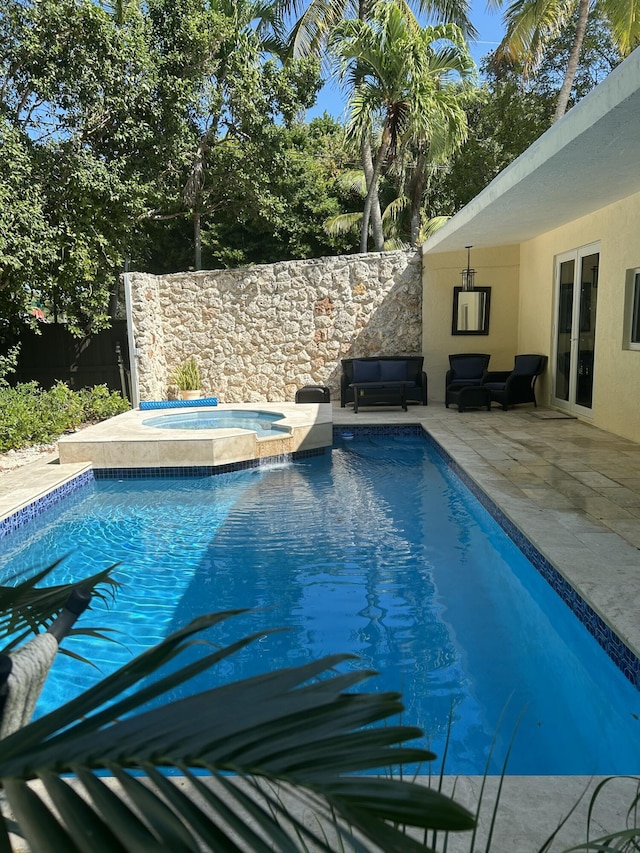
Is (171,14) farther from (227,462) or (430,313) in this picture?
(227,462)

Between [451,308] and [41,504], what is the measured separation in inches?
315

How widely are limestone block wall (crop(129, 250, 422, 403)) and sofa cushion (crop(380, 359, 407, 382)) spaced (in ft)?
3.00

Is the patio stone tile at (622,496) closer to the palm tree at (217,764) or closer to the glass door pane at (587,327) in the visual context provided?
the glass door pane at (587,327)

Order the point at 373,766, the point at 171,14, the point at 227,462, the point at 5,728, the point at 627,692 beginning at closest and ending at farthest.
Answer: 1. the point at 373,766
2. the point at 5,728
3. the point at 627,692
4. the point at 227,462
5. the point at 171,14

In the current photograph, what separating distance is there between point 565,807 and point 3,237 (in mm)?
9134

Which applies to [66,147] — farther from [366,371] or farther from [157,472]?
[366,371]

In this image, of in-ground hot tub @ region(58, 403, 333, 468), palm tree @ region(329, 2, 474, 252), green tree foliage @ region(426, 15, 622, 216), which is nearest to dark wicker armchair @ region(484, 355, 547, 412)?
in-ground hot tub @ region(58, 403, 333, 468)

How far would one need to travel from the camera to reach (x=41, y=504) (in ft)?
20.3

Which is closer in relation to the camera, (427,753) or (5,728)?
(427,753)

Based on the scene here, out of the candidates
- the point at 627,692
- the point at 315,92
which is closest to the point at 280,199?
the point at 315,92

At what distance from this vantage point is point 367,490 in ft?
22.0

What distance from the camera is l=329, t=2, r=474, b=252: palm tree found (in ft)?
39.1

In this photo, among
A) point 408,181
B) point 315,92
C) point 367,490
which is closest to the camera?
point 367,490

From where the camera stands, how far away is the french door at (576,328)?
866 centimetres
